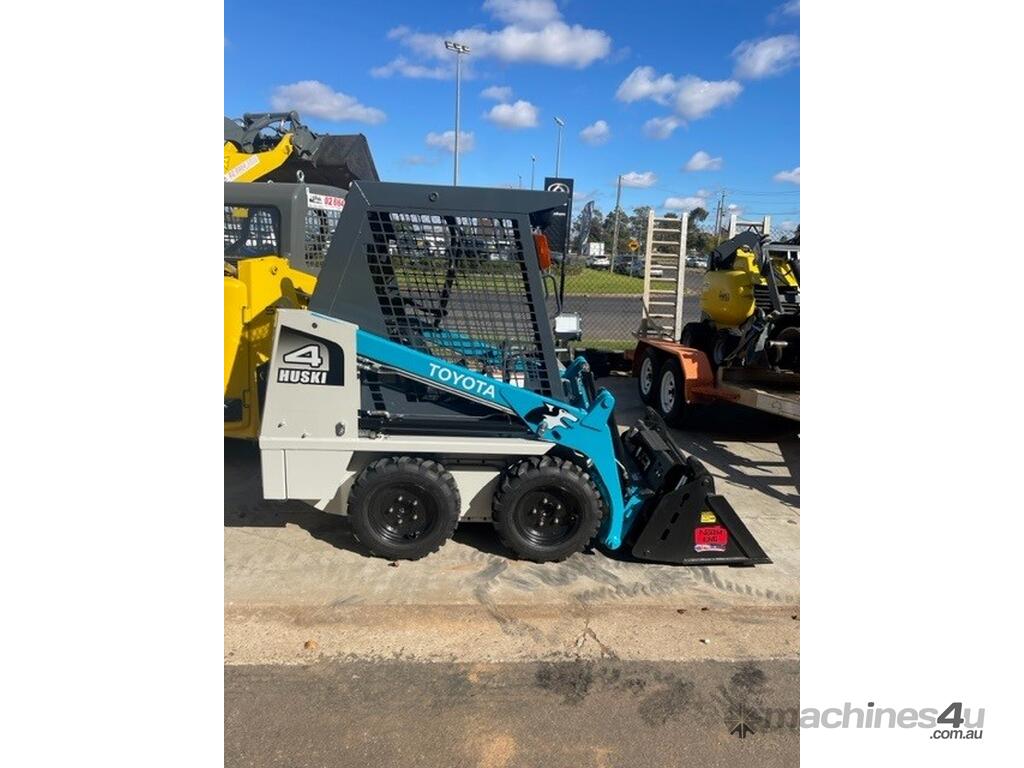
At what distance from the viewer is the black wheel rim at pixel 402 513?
3.82 metres

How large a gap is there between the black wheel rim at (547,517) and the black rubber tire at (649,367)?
165 inches

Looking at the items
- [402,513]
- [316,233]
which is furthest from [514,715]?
[316,233]

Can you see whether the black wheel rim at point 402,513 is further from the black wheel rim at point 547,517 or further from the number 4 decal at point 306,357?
the number 4 decal at point 306,357

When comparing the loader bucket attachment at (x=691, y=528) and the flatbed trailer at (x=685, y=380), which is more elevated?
the flatbed trailer at (x=685, y=380)

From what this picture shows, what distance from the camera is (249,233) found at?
17.4 ft

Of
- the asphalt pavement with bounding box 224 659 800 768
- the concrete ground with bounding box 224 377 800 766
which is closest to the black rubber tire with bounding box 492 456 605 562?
the concrete ground with bounding box 224 377 800 766

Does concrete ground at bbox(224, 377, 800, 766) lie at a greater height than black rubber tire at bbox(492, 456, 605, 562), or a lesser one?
lesser

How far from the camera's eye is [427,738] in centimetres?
254

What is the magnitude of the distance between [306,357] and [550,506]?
1742 millimetres

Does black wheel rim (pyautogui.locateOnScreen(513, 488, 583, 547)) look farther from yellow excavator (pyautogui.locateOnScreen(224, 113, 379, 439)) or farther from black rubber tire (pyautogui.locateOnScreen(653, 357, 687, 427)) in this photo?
black rubber tire (pyautogui.locateOnScreen(653, 357, 687, 427))

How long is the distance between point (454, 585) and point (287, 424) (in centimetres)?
139

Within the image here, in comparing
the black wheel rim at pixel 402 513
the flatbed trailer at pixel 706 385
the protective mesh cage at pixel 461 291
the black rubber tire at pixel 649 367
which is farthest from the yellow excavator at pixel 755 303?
the black wheel rim at pixel 402 513

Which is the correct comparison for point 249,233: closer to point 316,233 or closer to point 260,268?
point 316,233

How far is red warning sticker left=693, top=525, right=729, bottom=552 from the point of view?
3.91 meters
